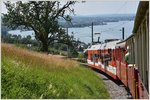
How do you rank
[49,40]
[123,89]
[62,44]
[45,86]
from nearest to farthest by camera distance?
[45,86], [123,89], [49,40], [62,44]

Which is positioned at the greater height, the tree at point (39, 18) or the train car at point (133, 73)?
Answer: the tree at point (39, 18)

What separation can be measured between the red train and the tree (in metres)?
3.57

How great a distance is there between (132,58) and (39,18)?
20496 millimetres

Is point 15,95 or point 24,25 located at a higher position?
point 24,25

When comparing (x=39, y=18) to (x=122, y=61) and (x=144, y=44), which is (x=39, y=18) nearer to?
(x=122, y=61)

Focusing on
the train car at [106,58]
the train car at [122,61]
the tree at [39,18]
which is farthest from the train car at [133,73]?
the tree at [39,18]

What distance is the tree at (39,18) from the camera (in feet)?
101

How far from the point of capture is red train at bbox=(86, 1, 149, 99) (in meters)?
6.69

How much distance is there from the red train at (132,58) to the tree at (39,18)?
11.7 ft

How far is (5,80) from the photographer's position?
324 inches

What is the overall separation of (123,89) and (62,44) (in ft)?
56.2

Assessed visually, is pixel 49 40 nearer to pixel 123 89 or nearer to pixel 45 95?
pixel 123 89

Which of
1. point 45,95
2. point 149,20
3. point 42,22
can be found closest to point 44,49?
point 42,22

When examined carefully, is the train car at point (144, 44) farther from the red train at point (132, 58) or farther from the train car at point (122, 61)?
the train car at point (122, 61)
